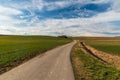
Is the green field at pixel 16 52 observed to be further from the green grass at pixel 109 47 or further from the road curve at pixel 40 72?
the green grass at pixel 109 47

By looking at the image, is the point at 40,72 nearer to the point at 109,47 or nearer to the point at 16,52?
the point at 16,52

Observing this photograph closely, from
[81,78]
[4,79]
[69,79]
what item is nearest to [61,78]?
[69,79]

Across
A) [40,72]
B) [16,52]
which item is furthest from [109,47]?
[40,72]

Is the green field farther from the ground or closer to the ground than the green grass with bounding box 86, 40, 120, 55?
farther from the ground

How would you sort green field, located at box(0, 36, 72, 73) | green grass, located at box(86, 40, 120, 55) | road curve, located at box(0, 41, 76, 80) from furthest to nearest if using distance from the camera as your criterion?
green grass, located at box(86, 40, 120, 55) → green field, located at box(0, 36, 72, 73) → road curve, located at box(0, 41, 76, 80)

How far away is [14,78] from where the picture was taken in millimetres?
11695

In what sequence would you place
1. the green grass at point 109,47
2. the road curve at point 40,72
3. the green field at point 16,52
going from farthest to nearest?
the green grass at point 109,47 → the green field at point 16,52 → the road curve at point 40,72

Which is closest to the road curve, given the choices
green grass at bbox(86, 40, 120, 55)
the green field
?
the green field

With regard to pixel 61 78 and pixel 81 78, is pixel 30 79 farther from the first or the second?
pixel 81 78

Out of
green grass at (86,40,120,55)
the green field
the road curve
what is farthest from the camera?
green grass at (86,40,120,55)

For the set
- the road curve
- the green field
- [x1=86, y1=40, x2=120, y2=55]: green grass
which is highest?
the road curve

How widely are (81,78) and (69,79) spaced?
1212 millimetres

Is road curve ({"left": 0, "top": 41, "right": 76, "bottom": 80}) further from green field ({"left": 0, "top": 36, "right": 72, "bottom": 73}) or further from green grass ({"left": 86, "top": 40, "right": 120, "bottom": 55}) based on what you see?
green grass ({"left": 86, "top": 40, "right": 120, "bottom": 55})

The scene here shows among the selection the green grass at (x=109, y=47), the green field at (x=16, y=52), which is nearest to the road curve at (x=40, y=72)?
the green field at (x=16, y=52)
